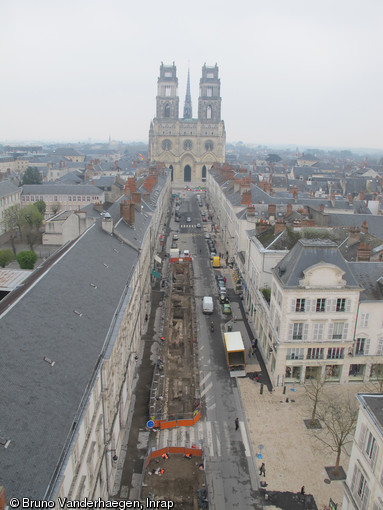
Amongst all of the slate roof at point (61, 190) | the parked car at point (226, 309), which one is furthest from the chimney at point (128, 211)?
the slate roof at point (61, 190)

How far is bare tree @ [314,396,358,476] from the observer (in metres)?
30.6

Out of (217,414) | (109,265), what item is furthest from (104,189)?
(217,414)

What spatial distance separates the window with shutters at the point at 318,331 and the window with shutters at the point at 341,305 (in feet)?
6.51

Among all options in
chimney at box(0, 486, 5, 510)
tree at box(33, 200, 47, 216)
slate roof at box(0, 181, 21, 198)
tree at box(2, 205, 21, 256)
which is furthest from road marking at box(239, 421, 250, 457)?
slate roof at box(0, 181, 21, 198)

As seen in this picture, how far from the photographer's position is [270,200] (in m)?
81.9

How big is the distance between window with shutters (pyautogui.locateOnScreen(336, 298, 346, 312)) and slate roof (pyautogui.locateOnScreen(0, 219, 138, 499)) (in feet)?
60.9

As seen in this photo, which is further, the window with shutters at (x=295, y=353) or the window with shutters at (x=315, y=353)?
the window with shutters at (x=315, y=353)

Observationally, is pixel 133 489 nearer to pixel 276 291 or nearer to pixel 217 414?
pixel 217 414

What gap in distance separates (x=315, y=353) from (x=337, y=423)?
689 cm

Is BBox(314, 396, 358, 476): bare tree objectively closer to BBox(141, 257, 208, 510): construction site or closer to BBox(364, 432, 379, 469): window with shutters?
BBox(364, 432, 379, 469): window with shutters

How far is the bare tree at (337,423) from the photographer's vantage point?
100ft

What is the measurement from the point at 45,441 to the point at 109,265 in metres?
23.2

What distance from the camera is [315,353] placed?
131 feet

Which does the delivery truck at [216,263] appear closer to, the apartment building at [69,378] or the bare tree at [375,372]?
the apartment building at [69,378]
